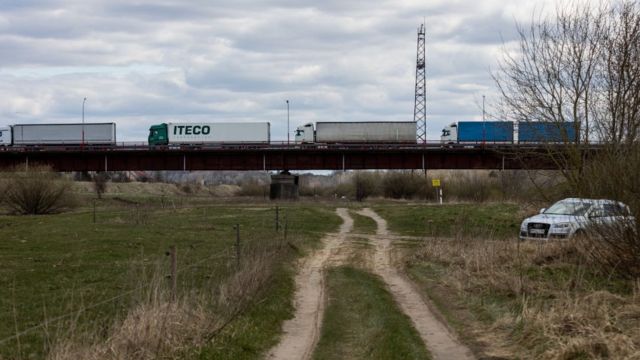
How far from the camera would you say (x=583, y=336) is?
31.9 feet

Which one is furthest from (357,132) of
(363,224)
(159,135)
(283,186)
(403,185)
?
(363,224)

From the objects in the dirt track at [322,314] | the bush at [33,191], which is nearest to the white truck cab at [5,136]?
the bush at [33,191]

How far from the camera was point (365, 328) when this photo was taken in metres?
12.8

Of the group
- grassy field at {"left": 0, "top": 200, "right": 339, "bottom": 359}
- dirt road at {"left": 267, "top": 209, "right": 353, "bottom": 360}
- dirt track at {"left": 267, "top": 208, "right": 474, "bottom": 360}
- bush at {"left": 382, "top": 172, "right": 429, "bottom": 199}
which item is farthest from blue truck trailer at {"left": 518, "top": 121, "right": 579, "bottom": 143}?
bush at {"left": 382, "top": 172, "right": 429, "bottom": 199}

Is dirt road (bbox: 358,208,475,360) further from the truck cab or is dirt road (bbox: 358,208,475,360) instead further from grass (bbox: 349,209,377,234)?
the truck cab

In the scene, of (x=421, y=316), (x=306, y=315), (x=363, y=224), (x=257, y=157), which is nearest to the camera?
(x=421, y=316)

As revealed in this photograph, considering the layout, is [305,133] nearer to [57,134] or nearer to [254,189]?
[57,134]

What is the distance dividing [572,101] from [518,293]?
1280cm

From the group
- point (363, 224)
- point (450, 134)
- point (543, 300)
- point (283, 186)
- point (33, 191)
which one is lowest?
point (363, 224)

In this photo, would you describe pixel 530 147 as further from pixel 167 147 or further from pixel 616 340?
pixel 167 147

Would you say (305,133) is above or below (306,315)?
above

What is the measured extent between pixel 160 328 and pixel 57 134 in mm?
71756

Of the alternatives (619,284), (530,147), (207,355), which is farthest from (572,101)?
(207,355)

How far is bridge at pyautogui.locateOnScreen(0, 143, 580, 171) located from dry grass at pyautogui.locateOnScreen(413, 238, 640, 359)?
46753mm
